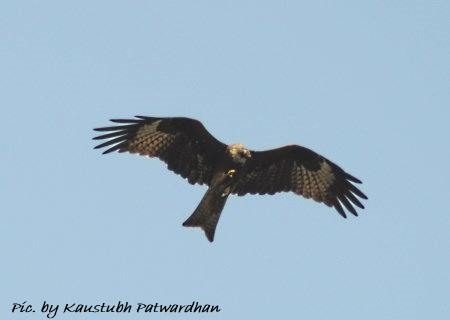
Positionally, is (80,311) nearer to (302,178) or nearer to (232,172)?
(232,172)

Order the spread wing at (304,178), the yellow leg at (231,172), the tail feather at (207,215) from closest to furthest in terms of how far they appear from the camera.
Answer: the tail feather at (207,215)
the yellow leg at (231,172)
the spread wing at (304,178)

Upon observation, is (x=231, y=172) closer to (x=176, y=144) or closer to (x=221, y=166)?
(x=221, y=166)

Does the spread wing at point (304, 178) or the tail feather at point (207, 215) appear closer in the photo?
the tail feather at point (207, 215)

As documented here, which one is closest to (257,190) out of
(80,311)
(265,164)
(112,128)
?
(265,164)

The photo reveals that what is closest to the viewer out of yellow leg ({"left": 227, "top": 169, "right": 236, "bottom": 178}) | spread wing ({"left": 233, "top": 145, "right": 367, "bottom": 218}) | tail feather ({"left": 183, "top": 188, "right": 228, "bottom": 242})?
tail feather ({"left": 183, "top": 188, "right": 228, "bottom": 242})

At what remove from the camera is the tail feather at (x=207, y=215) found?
1029 cm

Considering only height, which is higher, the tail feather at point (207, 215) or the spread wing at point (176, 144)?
the spread wing at point (176, 144)

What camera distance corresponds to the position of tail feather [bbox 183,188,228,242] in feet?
33.8

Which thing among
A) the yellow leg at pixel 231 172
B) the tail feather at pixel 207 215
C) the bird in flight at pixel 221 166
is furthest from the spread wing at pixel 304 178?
the tail feather at pixel 207 215

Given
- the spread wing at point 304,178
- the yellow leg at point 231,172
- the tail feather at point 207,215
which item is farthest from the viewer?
the spread wing at point 304,178

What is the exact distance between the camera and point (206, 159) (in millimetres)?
11008

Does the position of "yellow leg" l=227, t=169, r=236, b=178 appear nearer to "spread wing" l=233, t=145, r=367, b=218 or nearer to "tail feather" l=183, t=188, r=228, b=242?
"tail feather" l=183, t=188, r=228, b=242

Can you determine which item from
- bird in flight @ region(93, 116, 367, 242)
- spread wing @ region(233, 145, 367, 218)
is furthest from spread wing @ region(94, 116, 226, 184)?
spread wing @ region(233, 145, 367, 218)

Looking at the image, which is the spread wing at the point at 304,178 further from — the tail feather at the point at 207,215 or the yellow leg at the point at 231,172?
the tail feather at the point at 207,215
